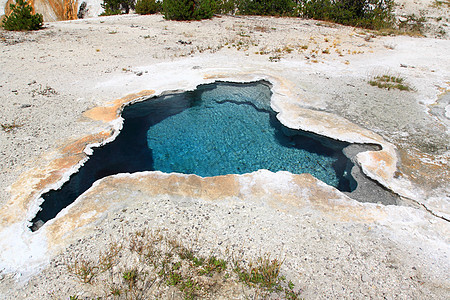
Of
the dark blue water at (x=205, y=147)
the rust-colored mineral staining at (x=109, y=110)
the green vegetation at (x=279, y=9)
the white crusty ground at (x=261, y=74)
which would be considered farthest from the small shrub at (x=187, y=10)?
the rust-colored mineral staining at (x=109, y=110)

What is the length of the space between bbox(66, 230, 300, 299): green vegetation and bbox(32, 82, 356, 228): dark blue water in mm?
1793

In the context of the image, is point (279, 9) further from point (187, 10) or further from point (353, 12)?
point (187, 10)

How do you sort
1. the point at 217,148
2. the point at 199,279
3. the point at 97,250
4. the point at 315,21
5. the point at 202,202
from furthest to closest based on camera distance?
the point at 315,21, the point at 217,148, the point at 202,202, the point at 97,250, the point at 199,279

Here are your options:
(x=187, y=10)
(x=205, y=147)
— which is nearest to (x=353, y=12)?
(x=187, y=10)

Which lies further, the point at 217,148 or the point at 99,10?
the point at 99,10

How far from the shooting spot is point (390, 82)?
34.9 ft

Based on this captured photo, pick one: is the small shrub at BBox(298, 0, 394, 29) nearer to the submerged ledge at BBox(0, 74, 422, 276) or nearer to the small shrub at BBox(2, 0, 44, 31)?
the submerged ledge at BBox(0, 74, 422, 276)

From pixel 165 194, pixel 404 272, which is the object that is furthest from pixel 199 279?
pixel 404 272

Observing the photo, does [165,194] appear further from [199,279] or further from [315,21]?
[315,21]

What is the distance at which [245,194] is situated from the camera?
5359 millimetres

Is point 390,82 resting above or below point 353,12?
below

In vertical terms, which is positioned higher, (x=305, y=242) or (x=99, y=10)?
(x=99, y=10)

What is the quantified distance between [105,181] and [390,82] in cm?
1071

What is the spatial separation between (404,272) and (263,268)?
81.4 inches
